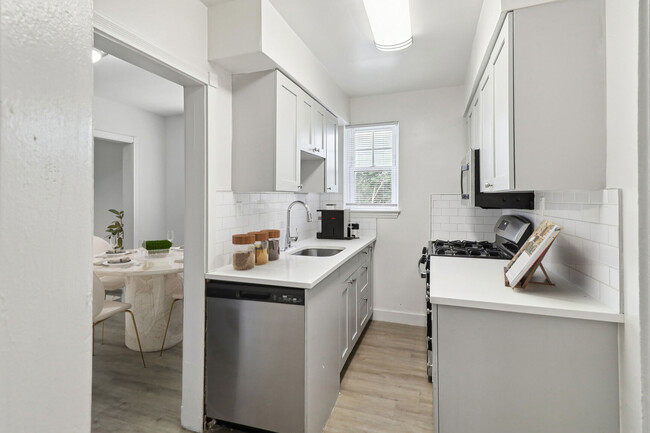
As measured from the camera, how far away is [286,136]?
2295mm

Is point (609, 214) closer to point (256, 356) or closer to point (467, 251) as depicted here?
point (467, 251)

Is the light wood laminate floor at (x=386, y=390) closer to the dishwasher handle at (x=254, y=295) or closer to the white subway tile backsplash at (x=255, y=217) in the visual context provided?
the dishwasher handle at (x=254, y=295)

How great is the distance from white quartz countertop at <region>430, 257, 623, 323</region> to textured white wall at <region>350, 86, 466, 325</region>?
1.71m

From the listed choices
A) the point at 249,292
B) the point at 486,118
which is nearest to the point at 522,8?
the point at 486,118

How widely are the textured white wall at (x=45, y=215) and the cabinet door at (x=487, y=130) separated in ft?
6.29

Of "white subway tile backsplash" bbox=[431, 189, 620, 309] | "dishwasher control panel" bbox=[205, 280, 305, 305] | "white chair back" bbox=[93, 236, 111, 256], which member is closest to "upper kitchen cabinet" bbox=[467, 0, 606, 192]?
"white subway tile backsplash" bbox=[431, 189, 620, 309]

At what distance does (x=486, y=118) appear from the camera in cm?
200

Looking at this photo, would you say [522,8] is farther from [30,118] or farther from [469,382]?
[30,118]

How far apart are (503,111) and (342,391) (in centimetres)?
208

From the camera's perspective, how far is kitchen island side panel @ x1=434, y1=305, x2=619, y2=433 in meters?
1.22

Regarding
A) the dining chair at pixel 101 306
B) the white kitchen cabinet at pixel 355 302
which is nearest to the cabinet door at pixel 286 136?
the white kitchen cabinet at pixel 355 302

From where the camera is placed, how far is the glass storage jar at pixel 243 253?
201 cm

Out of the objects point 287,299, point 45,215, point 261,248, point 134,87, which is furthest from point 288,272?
point 134,87

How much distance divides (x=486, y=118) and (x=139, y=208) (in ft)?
14.1
